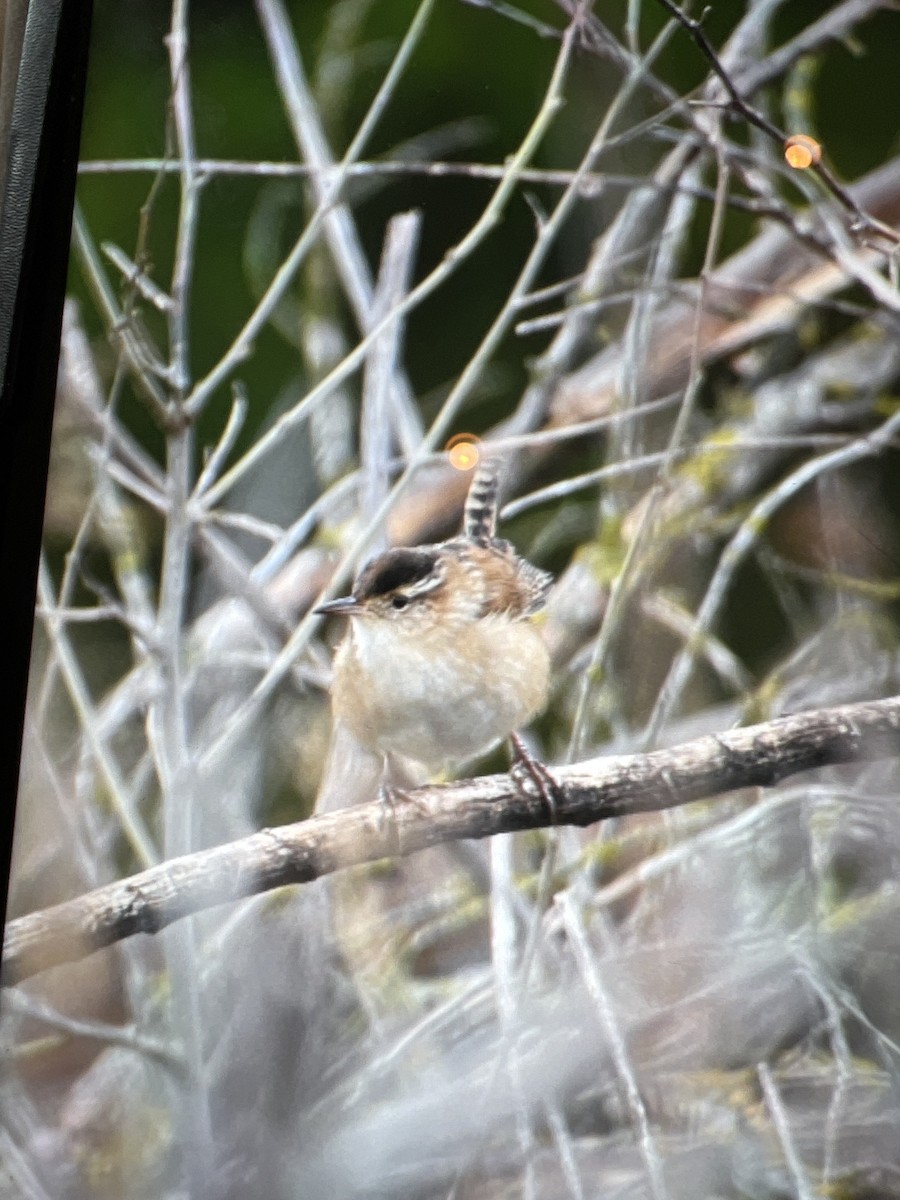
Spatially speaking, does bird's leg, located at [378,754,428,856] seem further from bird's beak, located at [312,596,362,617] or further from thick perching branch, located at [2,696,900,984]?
bird's beak, located at [312,596,362,617]

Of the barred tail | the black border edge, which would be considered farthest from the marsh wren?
the black border edge

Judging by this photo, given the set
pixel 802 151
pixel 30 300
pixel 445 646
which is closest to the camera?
pixel 802 151

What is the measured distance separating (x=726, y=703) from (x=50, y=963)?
2.08ft

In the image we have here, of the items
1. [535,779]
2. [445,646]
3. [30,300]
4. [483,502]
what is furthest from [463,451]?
[30,300]

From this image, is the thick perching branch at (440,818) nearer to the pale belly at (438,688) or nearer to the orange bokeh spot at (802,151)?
the pale belly at (438,688)

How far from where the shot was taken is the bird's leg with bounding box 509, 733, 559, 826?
3.15 ft

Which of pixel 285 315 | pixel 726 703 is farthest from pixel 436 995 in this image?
pixel 285 315

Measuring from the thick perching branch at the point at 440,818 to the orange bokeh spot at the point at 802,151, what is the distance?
1.31ft

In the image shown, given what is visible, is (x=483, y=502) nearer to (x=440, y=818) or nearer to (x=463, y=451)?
(x=463, y=451)

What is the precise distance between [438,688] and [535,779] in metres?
0.12

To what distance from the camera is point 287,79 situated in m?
1.12

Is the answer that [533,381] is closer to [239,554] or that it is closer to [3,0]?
[239,554]

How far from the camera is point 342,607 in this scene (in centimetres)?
104

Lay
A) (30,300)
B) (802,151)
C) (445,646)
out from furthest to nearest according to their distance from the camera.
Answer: (30,300)
(445,646)
(802,151)
